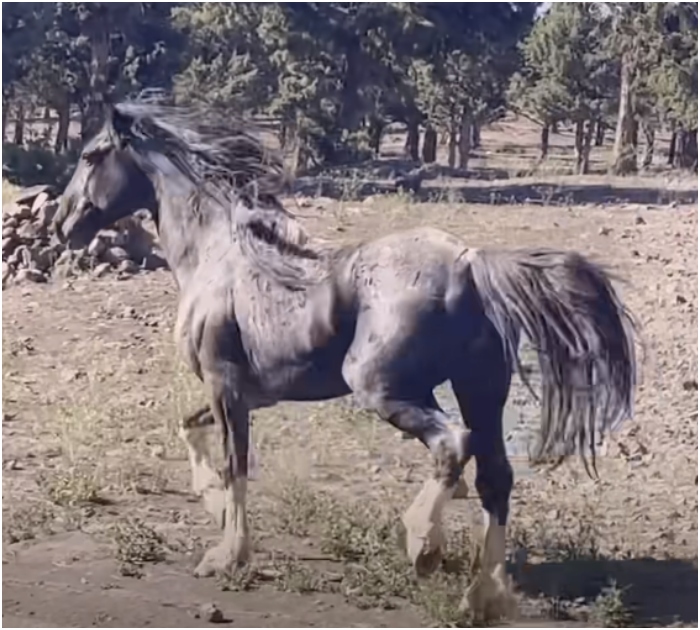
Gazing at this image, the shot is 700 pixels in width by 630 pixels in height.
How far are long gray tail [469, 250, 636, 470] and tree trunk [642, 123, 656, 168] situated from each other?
635 mm

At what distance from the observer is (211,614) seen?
13.4ft

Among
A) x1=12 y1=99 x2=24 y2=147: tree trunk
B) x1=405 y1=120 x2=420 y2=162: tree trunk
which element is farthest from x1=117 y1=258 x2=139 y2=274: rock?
x1=405 y1=120 x2=420 y2=162: tree trunk

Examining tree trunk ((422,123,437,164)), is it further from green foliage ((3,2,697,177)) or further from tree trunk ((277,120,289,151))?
tree trunk ((277,120,289,151))

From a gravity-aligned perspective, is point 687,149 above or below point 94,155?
above

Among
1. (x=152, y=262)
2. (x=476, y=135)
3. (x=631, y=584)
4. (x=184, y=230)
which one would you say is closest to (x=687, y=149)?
(x=476, y=135)

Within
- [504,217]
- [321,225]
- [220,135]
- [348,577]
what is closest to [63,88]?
[220,135]

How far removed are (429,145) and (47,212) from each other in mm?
1286

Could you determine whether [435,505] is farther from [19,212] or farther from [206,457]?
[19,212]

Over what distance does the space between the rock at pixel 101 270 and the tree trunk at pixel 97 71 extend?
1.44ft

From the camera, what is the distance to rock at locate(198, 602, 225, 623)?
4.09m

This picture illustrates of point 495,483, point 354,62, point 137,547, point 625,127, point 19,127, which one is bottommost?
point 137,547

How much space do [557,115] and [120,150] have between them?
1452 mm

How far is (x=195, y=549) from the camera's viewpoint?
4.29m

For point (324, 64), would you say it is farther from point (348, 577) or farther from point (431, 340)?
point (348, 577)
